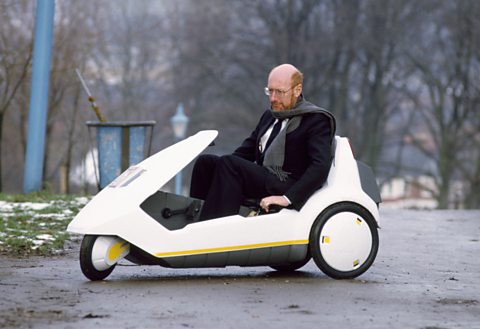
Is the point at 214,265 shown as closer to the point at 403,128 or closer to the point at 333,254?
the point at 333,254

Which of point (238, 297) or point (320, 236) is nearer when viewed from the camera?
point (238, 297)

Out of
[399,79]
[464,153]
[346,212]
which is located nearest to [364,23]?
[399,79]

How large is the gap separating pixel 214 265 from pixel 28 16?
1814cm

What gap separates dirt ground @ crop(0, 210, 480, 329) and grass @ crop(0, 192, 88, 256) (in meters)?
0.30

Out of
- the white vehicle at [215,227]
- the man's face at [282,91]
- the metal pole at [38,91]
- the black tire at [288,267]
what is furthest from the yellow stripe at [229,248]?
the metal pole at [38,91]

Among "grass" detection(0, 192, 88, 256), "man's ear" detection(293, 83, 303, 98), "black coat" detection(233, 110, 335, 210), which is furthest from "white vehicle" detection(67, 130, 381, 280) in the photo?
"grass" detection(0, 192, 88, 256)

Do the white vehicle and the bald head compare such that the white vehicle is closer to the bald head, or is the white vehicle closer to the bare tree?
the bald head

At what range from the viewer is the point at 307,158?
8.27 meters

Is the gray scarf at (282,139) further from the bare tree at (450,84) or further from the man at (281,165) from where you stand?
the bare tree at (450,84)

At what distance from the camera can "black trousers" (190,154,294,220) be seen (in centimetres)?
802

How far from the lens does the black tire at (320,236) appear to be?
8.10m

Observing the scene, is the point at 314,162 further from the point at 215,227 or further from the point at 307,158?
the point at 215,227

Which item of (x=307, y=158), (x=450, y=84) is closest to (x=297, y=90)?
(x=307, y=158)

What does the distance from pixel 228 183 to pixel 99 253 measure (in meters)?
0.93
